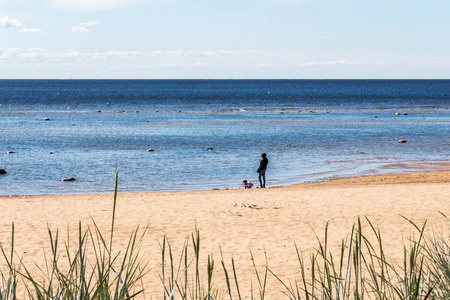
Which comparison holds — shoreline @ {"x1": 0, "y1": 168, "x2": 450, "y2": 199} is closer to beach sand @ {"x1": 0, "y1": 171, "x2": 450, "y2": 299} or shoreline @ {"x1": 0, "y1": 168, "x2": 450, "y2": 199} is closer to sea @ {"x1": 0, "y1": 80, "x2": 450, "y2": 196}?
sea @ {"x1": 0, "y1": 80, "x2": 450, "y2": 196}

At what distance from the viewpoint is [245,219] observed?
14.8 metres

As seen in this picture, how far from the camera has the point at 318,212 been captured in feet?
51.2

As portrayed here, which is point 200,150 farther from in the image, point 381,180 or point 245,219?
point 245,219

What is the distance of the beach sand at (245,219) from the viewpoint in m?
11.5

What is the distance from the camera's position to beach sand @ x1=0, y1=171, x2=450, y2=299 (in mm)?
11461

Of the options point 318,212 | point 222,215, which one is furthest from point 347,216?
point 222,215

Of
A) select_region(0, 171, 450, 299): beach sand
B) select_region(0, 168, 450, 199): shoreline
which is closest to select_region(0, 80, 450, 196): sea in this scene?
select_region(0, 168, 450, 199): shoreline

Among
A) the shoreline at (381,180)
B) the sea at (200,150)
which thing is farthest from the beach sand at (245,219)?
the sea at (200,150)

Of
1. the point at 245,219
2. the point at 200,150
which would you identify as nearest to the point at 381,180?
the point at 245,219

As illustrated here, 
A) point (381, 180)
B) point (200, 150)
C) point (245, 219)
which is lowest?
point (200, 150)

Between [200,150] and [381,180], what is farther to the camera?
[200,150]

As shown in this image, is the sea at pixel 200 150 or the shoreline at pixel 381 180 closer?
the shoreline at pixel 381 180

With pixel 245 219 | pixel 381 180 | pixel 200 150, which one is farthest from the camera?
pixel 200 150

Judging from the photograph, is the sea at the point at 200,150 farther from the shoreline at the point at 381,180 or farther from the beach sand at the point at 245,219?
the beach sand at the point at 245,219
